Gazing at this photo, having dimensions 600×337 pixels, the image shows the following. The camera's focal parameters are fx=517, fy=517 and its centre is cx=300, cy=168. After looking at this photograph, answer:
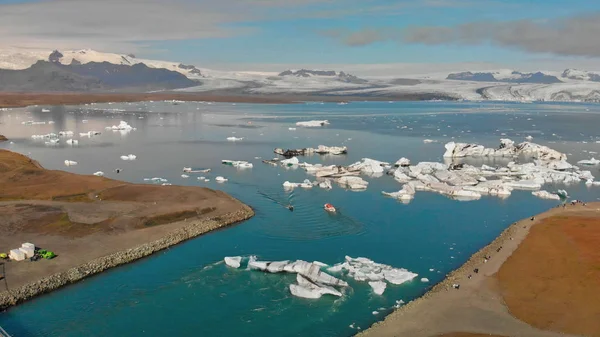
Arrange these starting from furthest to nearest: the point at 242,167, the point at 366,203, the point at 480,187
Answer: the point at 242,167 → the point at 480,187 → the point at 366,203

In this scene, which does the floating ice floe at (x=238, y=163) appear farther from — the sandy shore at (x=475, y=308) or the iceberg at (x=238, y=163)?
the sandy shore at (x=475, y=308)

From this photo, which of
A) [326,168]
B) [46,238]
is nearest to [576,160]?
[326,168]

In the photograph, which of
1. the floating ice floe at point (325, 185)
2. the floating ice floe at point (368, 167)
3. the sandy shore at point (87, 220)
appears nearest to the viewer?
the sandy shore at point (87, 220)

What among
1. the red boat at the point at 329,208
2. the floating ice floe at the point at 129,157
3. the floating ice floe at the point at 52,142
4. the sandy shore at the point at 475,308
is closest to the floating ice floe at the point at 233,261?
the sandy shore at the point at 475,308

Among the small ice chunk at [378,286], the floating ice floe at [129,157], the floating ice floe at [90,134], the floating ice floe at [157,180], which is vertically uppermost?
the small ice chunk at [378,286]

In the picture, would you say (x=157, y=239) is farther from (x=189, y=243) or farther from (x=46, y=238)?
(x=46, y=238)

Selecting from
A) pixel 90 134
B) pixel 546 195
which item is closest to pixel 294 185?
pixel 546 195
